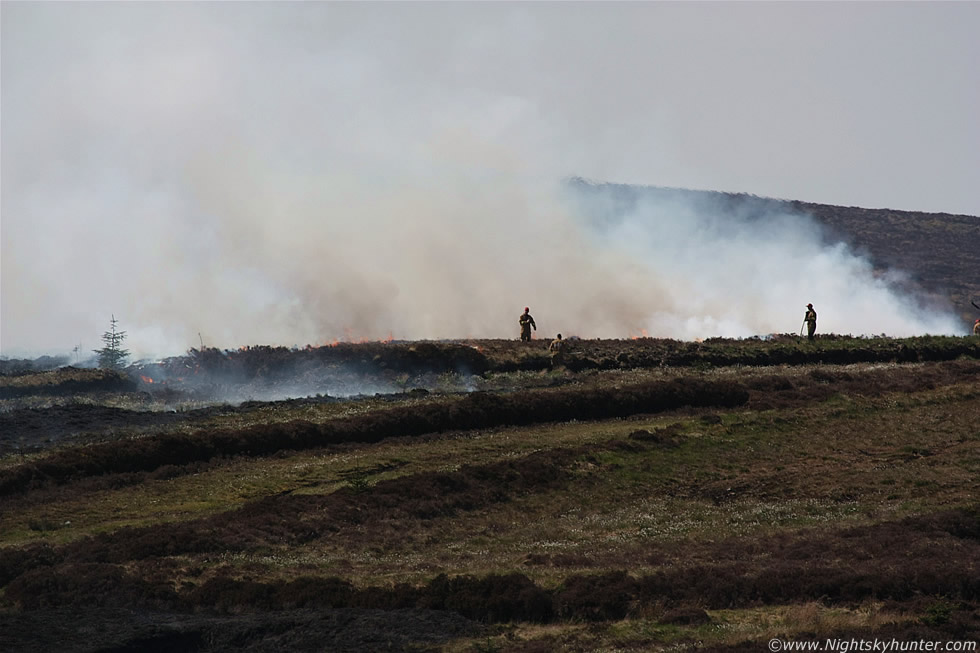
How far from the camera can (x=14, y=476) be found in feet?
141

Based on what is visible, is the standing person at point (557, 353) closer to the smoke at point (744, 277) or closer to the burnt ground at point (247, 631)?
the smoke at point (744, 277)

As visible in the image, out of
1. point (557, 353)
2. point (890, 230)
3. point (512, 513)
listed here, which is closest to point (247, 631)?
point (512, 513)

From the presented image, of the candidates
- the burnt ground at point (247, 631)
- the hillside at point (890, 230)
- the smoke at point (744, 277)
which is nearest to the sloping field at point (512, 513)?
the burnt ground at point (247, 631)

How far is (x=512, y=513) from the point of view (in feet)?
136

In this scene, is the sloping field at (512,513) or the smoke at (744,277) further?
the smoke at (744,277)

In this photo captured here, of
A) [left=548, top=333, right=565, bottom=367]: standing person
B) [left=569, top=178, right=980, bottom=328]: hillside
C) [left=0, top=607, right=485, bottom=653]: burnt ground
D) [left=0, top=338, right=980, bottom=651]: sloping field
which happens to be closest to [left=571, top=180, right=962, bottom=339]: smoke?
[left=569, top=178, right=980, bottom=328]: hillside

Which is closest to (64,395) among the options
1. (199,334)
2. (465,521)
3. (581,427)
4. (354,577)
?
(199,334)

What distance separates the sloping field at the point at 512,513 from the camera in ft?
85.8

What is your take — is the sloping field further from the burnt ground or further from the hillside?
the hillside

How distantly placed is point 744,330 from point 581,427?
163 ft

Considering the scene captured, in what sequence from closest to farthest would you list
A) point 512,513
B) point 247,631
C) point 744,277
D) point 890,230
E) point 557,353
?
point 247,631, point 512,513, point 557,353, point 744,277, point 890,230

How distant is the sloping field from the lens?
2614cm

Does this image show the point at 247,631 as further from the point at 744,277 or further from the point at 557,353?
the point at 744,277

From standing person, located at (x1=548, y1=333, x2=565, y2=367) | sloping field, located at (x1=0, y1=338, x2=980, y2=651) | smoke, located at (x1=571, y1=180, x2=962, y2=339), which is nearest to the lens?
sloping field, located at (x1=0, y1=338, x2=980, y2=651)
